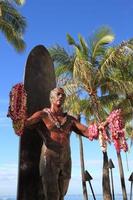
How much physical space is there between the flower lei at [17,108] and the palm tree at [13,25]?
17026 millimetres

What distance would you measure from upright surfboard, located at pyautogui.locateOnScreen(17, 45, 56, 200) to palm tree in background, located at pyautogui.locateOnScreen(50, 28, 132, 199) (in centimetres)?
1784

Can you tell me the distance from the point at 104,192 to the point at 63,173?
19296mm

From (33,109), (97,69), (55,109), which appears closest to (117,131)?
(55,109)

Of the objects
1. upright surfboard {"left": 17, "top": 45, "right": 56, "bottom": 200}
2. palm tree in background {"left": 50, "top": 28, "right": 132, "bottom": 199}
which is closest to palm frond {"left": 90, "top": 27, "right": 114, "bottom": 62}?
palm tree in background {"left": 50, "top": 28, "right": 132, "bottom": 199}

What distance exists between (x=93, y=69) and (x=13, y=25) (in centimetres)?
550

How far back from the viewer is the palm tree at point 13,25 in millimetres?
22312

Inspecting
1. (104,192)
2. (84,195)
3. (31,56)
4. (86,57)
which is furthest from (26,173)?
(84,195)

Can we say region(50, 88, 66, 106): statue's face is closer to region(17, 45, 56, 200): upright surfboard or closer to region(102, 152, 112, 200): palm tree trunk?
region(17, 45, 56, 200): upright surfboard

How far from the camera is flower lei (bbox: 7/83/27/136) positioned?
18.1 feet

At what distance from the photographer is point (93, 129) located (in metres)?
5.71

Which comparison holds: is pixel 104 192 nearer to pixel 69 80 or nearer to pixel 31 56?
pixel 69 80

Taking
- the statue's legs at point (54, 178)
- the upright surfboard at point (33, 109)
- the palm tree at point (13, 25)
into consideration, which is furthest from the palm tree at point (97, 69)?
the statue's legs at point (54, 178)

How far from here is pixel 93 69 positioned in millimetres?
25922

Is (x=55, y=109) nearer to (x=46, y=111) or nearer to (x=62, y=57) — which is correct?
(x=46, y=111)
